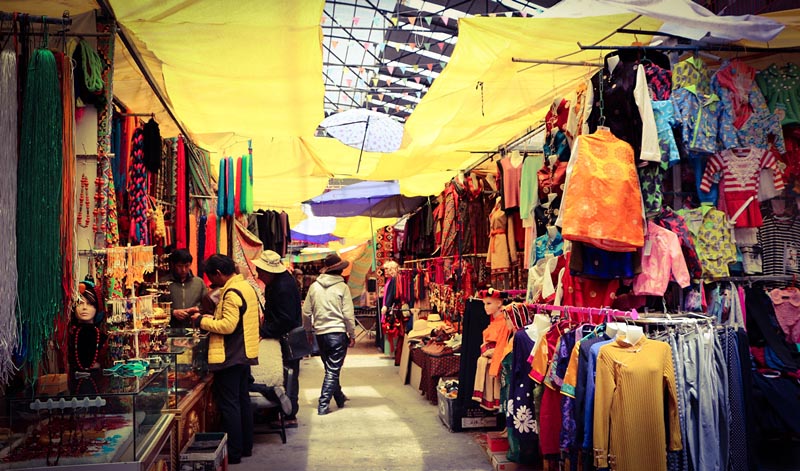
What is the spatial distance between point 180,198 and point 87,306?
2767 millimetres

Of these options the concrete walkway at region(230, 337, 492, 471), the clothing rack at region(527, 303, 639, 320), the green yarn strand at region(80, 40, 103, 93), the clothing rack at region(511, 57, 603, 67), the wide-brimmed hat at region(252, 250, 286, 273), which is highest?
the clothing rack at region(511, 57, 603, 67)

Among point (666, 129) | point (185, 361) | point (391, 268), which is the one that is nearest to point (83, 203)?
point (185, 361)

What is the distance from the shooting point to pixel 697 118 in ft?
13.2

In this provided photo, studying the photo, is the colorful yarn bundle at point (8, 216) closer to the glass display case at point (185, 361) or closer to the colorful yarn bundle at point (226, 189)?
the glass display case at point (185, 361)

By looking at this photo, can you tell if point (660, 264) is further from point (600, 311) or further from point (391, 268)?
point (391, 268)

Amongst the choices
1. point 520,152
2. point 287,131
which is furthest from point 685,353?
point 287,131

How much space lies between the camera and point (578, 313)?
13.9 ft

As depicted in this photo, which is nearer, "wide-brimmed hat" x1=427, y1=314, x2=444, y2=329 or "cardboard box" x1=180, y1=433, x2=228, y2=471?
"cardboard box" x1=180, y1=433, x2=228, y2=471

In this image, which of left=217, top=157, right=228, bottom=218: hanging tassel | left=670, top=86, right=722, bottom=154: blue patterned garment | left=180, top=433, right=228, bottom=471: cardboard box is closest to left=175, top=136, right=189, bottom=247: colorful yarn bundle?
left=217, top=157, right=228, bottom=218: hanging tassel

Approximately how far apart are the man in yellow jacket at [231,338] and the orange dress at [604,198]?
273cm

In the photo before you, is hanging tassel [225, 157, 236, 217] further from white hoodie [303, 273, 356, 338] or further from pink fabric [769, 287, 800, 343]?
pink fabric [769, 287, 800, 343]

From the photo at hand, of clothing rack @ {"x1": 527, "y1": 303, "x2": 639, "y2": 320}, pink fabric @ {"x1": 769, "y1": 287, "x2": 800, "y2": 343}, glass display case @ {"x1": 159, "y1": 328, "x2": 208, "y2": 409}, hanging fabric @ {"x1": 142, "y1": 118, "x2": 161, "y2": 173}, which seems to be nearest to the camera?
clothing rack @ {"x1": 527, "y1": 303, "x2": 639, "y2": 320}

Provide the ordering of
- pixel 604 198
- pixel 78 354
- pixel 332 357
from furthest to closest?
1. pixel 332 357
2. pixel 604 198
3. pixel 78 354

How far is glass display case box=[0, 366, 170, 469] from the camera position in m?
2.51
